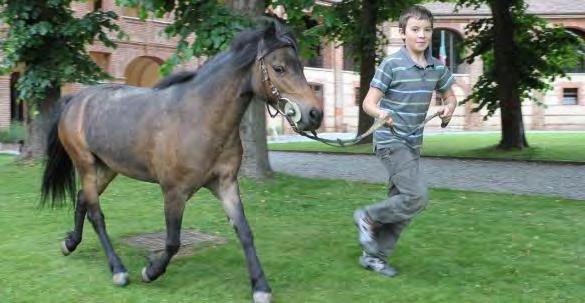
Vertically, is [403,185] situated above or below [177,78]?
below

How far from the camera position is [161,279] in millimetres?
5727

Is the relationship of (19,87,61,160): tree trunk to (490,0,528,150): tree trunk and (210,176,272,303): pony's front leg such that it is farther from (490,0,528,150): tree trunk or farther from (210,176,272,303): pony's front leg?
(490,0,528,150): tree trunk

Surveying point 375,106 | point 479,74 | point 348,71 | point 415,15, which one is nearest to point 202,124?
point 375,106

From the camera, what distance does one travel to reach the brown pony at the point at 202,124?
4918 millimetres

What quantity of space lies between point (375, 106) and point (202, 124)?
51.5 inches

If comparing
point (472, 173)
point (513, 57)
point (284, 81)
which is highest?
point (513, 57)

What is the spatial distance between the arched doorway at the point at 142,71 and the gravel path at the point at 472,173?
60.2 ft

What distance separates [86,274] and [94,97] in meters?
1.60

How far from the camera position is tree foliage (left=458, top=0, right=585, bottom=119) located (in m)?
21.2

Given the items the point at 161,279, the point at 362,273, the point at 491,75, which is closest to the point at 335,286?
the point at 362,273

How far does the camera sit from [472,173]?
14500 mm

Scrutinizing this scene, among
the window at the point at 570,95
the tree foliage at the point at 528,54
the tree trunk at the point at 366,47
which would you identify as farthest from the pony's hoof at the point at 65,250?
the window at the point at 570,95

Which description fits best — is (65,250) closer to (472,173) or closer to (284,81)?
(284,81)

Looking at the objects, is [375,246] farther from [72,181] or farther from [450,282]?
[72,181]
